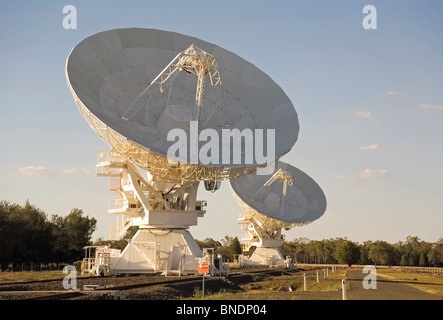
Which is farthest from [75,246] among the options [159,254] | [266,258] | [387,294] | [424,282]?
[387,294]

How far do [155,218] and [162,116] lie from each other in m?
7.31

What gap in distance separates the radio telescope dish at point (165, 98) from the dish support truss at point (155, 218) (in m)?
3.92

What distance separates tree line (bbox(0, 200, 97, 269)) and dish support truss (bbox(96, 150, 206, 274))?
27062mm

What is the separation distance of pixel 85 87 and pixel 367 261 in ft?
329

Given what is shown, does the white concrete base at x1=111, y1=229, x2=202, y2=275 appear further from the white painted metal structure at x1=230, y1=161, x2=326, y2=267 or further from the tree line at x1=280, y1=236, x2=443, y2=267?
the tree line at x1=280, y1=236, x2=443, y2=267

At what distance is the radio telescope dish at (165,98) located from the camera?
3170 cm

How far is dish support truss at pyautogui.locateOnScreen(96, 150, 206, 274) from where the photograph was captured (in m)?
38.6

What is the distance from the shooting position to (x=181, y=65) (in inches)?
1308

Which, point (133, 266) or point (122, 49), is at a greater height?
point (122, 49)

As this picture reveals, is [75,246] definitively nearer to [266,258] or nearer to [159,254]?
[266,258]

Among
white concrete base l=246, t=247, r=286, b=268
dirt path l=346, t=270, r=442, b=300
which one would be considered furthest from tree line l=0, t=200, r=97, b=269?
dirt path l=346, t=270, r=442, b=300

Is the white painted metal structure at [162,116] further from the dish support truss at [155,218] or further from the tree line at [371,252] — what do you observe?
the tree line at [371,252]
